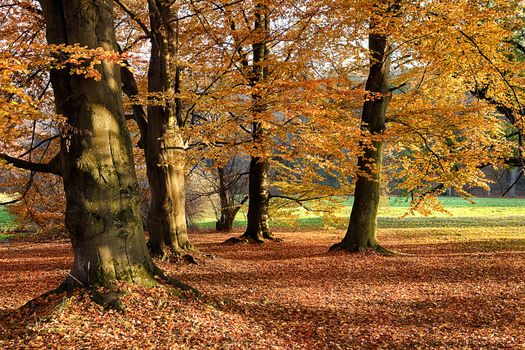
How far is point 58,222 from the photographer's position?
62.4 ft

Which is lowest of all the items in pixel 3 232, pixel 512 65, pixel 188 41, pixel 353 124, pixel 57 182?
pixel 3 232

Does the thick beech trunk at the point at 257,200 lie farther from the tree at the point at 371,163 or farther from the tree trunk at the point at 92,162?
the tree trunk at the point at 92,162

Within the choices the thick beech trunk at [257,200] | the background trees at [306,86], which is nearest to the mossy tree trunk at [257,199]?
the thick beech trunk at [257,200]

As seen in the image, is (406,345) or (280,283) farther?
(280,283)

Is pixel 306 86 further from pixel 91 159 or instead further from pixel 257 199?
pixel 257 199

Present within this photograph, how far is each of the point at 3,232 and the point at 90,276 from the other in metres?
21.3

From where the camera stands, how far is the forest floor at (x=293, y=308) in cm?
477

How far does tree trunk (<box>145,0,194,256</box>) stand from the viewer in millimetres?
9977

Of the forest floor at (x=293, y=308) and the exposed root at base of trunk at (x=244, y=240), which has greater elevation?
the forest floor at (x=293, y=308)

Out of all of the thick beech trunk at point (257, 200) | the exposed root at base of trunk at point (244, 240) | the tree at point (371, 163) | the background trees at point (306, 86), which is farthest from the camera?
the exposed root at base of trunk at point (244, 240)

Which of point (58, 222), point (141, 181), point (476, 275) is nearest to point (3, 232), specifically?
point (58, 222)

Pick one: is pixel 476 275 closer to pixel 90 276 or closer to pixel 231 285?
pixel 231 285

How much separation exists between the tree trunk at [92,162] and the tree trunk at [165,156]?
431 centimetres

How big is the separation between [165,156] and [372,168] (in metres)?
5.20
